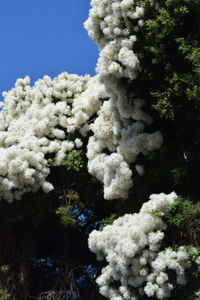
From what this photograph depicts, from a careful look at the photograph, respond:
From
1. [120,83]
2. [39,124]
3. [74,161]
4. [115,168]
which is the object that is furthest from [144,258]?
[39,124]

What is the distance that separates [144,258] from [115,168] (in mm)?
1669

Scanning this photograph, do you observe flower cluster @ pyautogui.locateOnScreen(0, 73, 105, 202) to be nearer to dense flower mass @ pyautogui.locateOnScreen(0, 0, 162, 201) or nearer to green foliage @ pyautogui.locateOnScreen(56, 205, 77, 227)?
dense flower mass @ pyautogui.locateOnScreen(0, 0, 162, 201)

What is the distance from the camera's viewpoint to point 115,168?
7230 millimetres

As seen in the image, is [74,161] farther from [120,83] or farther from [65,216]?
[120,83]

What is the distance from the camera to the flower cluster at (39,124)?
8.23m

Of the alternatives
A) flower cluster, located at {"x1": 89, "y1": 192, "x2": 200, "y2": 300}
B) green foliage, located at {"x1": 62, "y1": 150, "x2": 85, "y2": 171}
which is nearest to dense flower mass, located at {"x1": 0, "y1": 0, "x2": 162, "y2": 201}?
green foliage, located at {"x1": 62, "y1": 150, "x2": 85, "y2": 171}

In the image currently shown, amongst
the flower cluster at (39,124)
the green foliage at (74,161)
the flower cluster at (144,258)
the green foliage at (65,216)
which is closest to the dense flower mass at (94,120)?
the flower cluster at (39,124)

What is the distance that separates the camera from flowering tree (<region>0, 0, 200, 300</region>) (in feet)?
19.8

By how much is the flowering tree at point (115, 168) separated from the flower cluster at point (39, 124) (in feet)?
0.07

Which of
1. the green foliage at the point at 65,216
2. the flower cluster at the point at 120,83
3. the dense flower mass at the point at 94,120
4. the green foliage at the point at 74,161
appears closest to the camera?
the flower cluster at the point at 120,83

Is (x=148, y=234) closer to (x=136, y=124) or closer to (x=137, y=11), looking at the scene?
(x=136, y=124)

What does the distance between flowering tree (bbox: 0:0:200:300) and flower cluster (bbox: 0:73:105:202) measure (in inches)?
0.9

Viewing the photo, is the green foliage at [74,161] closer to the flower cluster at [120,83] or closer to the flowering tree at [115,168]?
the flowering tree at [115,168]

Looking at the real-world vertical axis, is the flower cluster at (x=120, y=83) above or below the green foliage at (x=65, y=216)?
above
